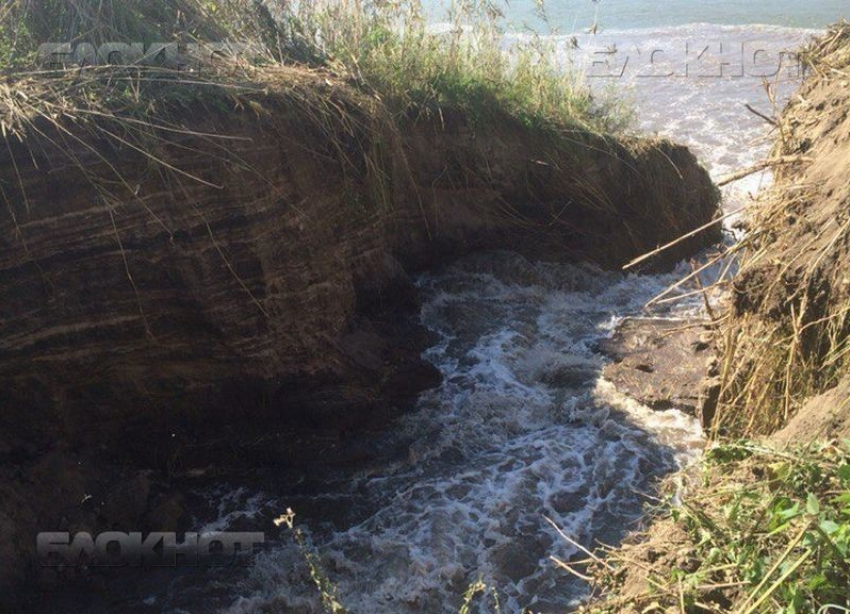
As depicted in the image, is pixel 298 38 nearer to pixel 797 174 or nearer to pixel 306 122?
pixel 306 122

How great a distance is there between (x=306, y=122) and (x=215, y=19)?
4.12 ft

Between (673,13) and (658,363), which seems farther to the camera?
(673,13)

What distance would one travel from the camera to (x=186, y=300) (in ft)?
16.6

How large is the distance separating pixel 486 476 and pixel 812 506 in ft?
10.5

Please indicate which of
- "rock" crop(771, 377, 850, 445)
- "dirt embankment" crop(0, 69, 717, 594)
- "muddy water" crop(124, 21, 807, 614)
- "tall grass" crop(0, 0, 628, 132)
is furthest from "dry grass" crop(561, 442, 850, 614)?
"tall grass" crop(0, 0, 628, 132)

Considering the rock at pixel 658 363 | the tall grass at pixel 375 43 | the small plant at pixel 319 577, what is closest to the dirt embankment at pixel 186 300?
the tall grass at pixel 375 43

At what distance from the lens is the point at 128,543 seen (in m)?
4.66

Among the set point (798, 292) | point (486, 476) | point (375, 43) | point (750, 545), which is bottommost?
point (486, 476)

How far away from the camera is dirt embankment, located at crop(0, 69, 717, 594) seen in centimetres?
471

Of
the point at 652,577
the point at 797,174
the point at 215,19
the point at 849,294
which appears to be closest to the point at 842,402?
the point at 849,294

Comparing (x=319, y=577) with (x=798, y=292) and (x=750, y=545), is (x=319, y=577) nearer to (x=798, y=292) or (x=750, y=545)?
(x=750, y=545)

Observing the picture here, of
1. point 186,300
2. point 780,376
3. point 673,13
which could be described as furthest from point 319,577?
point 673,13

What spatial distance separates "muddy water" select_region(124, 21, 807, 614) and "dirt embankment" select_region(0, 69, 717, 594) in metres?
0.36

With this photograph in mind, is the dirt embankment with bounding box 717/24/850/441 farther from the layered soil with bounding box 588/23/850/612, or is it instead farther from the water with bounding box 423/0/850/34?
the water with bounding box 423/0/850/34
